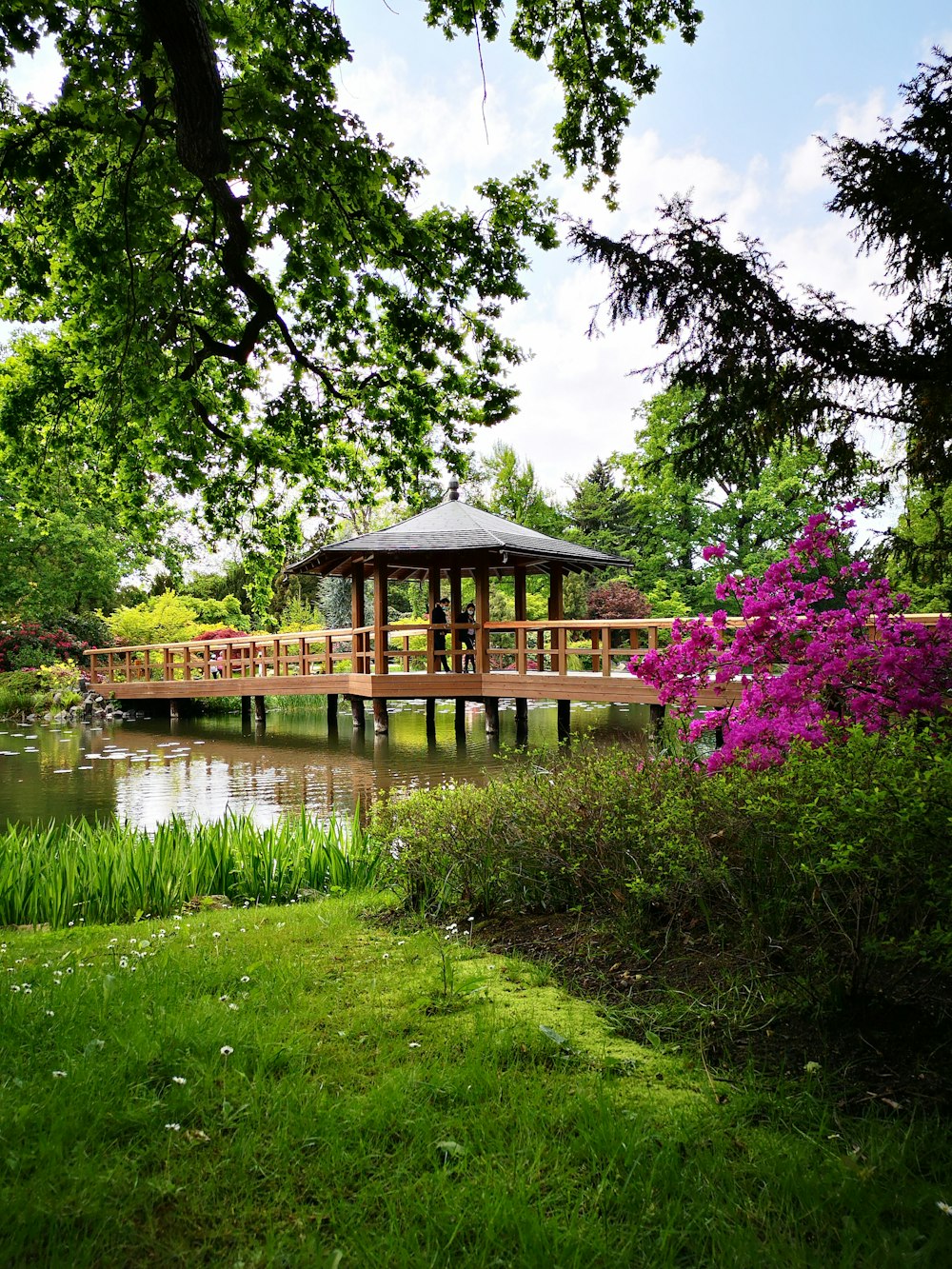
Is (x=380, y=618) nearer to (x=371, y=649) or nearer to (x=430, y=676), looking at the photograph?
(x=371, y=649)

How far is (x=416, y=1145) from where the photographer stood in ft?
6.43

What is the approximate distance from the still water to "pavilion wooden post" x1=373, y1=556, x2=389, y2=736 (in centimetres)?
45

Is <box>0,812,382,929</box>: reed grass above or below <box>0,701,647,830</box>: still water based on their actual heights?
above

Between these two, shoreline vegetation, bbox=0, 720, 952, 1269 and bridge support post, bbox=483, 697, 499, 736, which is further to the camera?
bridge support post, bbox=483, 697, 499, 736

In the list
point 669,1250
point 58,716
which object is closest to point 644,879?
point 669,1250

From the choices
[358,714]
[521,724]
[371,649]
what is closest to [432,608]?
[371,649]

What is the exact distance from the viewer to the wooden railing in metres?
13.7

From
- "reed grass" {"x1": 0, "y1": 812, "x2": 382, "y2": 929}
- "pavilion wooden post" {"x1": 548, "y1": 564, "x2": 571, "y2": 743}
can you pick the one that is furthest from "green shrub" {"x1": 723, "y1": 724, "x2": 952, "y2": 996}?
"pavilion wooden post" {"x1": 548, "y1": 564, "x2": 571, "y2": 743}

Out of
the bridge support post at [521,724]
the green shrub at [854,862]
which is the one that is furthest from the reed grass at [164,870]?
the bridge support post at [521,724]

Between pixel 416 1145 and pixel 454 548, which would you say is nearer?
pixel 416 1145

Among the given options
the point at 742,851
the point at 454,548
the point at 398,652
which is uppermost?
the point at 454,548

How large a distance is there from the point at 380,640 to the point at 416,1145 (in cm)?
1425

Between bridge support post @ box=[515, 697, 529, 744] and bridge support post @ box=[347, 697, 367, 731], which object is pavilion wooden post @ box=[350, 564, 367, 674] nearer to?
bridge support post @ box=[347, 697, 367, 731]

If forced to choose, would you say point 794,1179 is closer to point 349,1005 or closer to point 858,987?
point 858,987
